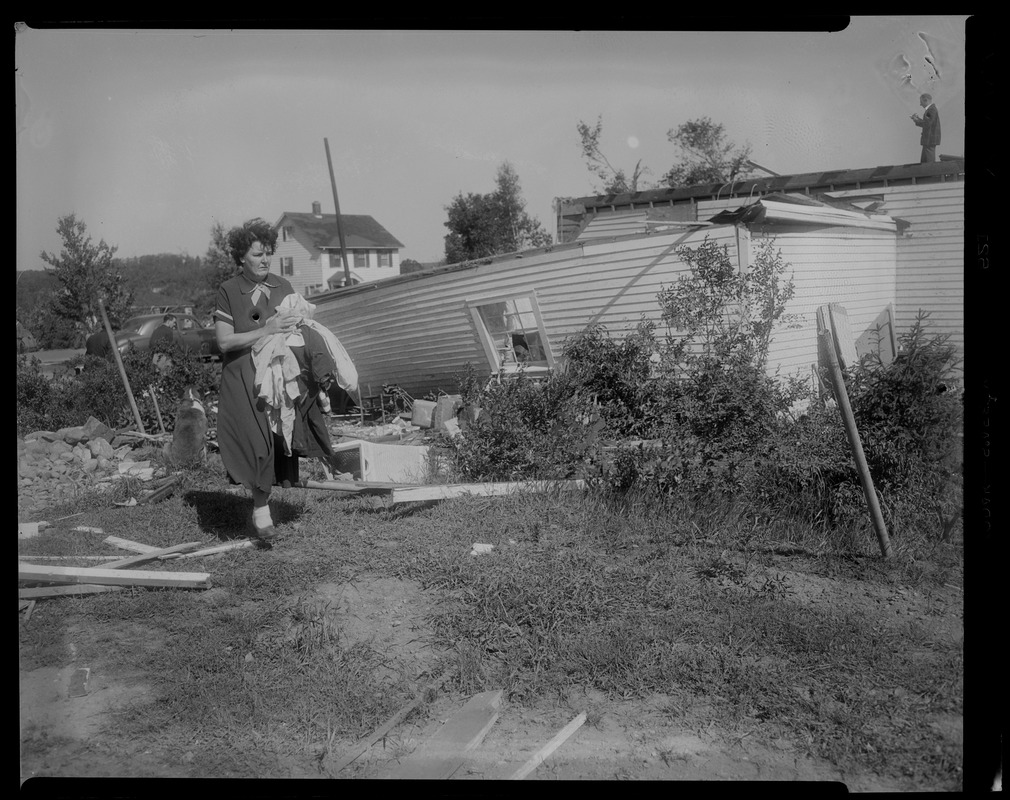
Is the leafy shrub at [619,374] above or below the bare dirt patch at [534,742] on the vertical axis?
above

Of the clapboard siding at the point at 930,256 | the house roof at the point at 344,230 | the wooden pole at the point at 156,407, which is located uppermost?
the house roof at the point at 344,230

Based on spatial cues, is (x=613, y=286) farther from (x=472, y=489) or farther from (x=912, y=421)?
(x=912, y=421)

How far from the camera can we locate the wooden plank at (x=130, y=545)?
16.0 feet

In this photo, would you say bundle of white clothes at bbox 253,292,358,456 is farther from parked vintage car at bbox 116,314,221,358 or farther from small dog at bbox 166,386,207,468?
small dog at bbox 166,386,207,468

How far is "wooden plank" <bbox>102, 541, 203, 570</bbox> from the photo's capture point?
14.9 ft

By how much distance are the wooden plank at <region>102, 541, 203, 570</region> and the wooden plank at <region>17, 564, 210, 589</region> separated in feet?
0.61

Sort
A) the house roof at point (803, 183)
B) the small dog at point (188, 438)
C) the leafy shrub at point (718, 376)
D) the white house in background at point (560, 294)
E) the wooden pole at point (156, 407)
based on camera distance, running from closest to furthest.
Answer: the house roof at point (803, 183) < the leafy shrub at point (718, 376) < the white house in background at point (560, 294) < the small dog at point (188, 438) < the wooden pole at point (156, 407)

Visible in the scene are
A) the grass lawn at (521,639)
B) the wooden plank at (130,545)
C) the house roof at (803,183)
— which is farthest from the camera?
the wooden plank at (130,545)

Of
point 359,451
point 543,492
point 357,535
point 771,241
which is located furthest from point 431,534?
point 771,241

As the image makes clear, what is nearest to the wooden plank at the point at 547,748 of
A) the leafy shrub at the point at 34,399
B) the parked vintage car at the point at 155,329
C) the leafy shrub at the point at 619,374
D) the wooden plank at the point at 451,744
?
the wooden plank at the point at 451,744

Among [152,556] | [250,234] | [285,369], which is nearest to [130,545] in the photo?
[152,556]

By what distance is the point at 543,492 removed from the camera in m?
5.45

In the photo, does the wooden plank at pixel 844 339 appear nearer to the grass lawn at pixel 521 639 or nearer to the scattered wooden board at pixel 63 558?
the grass lawn at pixel 521 639

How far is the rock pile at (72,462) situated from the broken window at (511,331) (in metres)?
2.88
